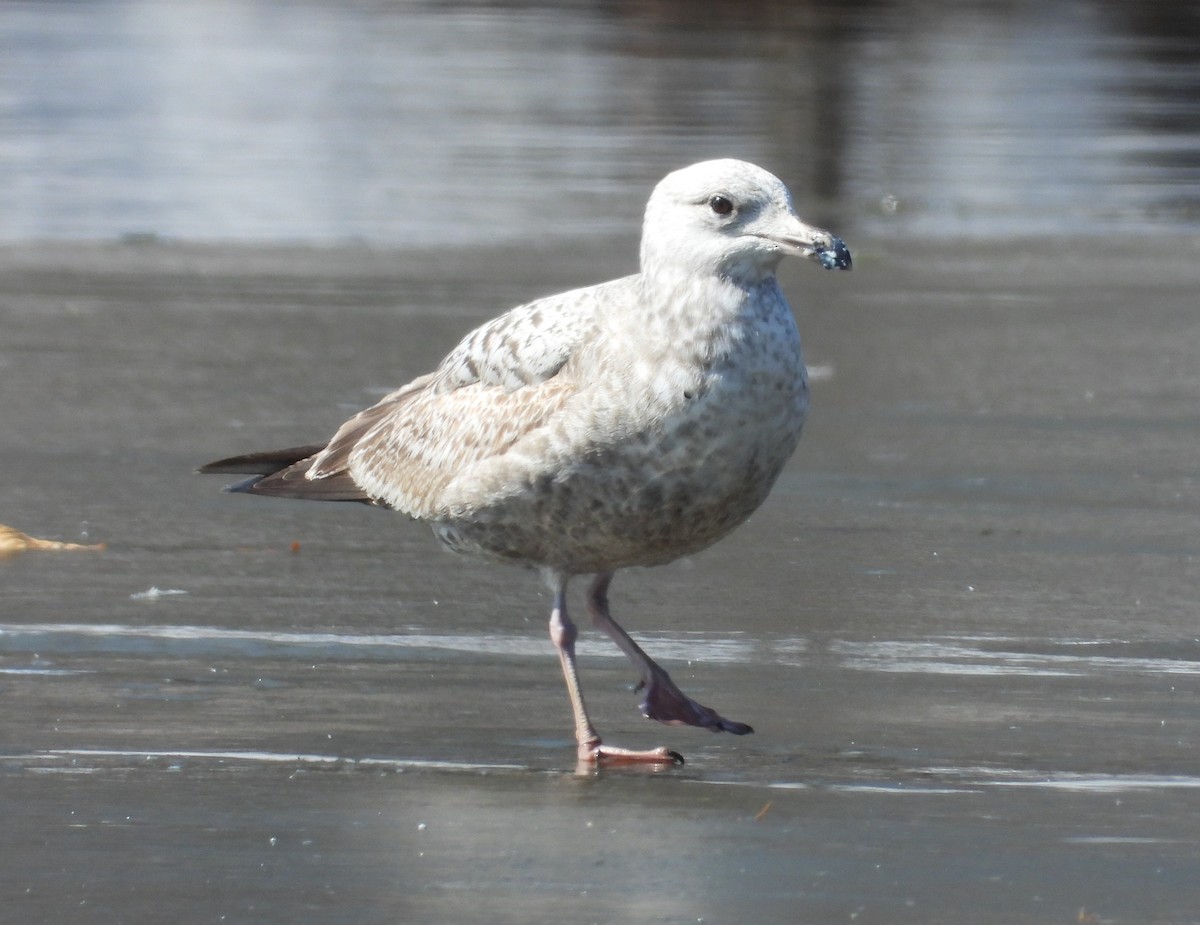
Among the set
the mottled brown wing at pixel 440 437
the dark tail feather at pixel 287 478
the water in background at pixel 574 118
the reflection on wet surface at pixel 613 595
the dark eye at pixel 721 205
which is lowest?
the water in background at pixel 574 118

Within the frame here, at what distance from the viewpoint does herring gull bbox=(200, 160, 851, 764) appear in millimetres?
5031

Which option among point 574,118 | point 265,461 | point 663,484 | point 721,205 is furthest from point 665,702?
point 574,118

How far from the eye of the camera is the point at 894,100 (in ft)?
63.0

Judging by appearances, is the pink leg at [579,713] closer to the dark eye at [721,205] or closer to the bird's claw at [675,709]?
the bird's claw at [675,709]

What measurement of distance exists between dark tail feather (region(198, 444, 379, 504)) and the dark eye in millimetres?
1395

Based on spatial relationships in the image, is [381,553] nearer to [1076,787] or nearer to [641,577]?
[641,577]

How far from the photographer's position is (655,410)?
502 centimetres

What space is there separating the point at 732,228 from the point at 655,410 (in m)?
0.44

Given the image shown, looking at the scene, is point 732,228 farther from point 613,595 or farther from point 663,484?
point 613,595

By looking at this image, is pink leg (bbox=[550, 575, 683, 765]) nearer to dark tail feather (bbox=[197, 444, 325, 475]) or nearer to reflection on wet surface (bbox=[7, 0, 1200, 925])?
reflection on wet surface (bbox=[7, 0, 1200, 925])

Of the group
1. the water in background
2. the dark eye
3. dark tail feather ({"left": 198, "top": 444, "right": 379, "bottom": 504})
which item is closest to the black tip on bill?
the dark eye

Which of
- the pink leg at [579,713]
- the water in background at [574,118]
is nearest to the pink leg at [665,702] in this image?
the pink leg at [579,713]

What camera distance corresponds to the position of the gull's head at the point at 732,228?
5.02 meters

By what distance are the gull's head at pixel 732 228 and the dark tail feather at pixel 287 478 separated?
129cm
